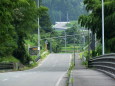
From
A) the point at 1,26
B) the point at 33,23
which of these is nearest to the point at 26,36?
the point at 33,23

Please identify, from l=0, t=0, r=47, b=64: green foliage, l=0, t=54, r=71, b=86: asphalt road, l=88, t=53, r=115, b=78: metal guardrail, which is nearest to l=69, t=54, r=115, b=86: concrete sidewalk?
l=88, t=53, r=115, b=78: metal guardrail

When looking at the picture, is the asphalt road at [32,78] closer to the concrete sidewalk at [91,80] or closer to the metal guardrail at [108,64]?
the concrete sidewalk at [91,80]

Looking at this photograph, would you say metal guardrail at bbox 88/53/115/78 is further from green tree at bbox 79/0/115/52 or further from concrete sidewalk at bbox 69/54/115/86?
green tree at bbox 79/0/115/52

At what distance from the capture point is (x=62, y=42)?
175125 millimetres

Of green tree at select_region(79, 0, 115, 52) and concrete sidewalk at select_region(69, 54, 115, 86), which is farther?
green tree at select_region(79, 0, 115, 52)

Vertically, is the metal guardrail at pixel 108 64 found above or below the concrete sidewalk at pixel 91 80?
above

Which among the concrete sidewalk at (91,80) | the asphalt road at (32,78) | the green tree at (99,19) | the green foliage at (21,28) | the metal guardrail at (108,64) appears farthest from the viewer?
the green foliage at (21,28)

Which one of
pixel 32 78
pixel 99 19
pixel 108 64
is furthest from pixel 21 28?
pixel 32 78

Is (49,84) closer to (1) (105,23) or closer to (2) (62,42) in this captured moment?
(1) (105,23)

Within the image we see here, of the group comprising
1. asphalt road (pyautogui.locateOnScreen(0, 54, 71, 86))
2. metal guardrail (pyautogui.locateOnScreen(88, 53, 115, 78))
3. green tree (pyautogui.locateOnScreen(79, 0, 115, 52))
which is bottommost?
asphalt road (pyautogui.locateOnScreen(0, 54, 71, 86))

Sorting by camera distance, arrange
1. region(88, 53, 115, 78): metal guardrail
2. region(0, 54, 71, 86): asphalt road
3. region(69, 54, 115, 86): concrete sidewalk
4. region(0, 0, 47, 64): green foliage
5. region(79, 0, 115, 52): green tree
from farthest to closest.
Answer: region(0, 0, 47, 64): green foliage < region(79, 0, 115, 52): green tree < region(88, 53, 115, 78): metal guardrail < region(0, 54, 71, 86): asphalt road < region(69, 54, 115, 86): concrete sidewalk

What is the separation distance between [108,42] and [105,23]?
2.05m

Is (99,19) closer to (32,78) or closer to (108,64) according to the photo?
(108,64)

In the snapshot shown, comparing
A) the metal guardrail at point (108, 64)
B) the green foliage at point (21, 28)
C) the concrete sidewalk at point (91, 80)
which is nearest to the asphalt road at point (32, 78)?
the concrete sidewalk at point (91, 80)
